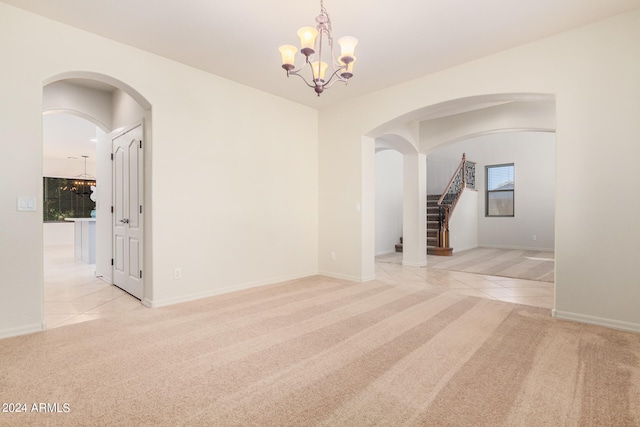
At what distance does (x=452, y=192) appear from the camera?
32.3 ft

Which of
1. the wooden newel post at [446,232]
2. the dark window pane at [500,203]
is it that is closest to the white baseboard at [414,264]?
the wooden newel post at [446,232]

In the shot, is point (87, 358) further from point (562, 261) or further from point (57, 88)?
point (562, 261)

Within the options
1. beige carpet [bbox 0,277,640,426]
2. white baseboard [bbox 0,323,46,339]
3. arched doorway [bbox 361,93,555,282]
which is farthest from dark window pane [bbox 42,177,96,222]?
arched doorway [bbox 361,93,555,282]

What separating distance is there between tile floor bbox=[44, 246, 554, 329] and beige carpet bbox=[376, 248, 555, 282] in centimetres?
49

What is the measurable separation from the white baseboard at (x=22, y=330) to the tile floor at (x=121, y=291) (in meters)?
0.12

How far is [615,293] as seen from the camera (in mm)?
3053

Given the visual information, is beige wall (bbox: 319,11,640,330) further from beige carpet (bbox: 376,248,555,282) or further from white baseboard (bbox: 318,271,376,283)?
white baseboard (bbox: 318,271,376,283)

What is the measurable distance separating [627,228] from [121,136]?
6.10m

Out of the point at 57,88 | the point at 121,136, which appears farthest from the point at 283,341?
the point at 57,88

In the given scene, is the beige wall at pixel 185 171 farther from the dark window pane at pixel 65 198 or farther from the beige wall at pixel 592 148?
the dark window pane at pixel 65 198

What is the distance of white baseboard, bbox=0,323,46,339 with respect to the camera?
280 cm

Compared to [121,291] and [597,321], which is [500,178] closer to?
[597,321]

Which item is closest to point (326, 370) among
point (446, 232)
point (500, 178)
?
point (446, 232)

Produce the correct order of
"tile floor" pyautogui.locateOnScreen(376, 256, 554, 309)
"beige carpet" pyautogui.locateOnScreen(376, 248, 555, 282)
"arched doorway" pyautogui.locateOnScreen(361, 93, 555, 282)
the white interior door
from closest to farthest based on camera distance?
the white interior door, "tile floor" pyautogui.locateOnScreen(376, 256, 554, 309), "arched doorway" pyautogui.locateOnScreen(361, 93, 555, 282), "beige carpet" pyautogui.locateOnScreen(376, 248, 555, 282)
